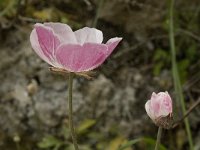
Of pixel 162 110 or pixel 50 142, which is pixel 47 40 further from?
pixel 50 142

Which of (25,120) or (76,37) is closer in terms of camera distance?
(76,37)

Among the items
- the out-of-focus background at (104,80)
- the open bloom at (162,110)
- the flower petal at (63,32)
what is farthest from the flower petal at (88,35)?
the out-of-focus background at (104,80)

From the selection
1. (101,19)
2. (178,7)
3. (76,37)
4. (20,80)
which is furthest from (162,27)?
(76,37)

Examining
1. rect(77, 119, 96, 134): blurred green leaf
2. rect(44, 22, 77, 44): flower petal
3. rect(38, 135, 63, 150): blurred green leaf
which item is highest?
rect(44, 22, 77, 44): flower petal

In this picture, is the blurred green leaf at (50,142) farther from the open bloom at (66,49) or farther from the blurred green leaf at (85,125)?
the open bloom at (66,49)

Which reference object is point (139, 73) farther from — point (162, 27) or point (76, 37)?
point (76, 37)

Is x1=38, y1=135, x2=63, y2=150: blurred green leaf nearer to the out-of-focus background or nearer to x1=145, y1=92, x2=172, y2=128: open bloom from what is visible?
the out-of-focus background

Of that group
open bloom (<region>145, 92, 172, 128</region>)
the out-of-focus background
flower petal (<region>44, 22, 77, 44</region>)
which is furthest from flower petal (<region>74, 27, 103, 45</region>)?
the out-of-focus background
